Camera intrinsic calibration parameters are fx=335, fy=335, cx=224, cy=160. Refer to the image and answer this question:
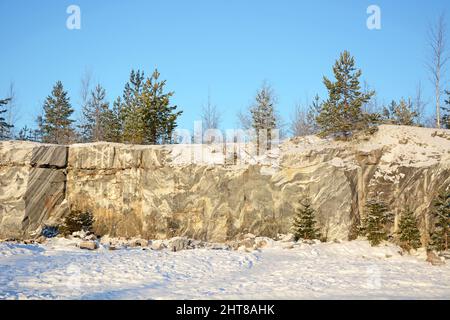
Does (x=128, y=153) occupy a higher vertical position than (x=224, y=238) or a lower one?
higher

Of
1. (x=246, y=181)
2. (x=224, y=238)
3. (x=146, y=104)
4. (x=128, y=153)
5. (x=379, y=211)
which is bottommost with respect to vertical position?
(x=224, y=238)

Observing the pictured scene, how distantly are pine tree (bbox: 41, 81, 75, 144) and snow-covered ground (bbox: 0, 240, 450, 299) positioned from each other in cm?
2399

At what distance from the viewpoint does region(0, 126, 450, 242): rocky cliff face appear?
720 inches

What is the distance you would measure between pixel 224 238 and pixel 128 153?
317 inches

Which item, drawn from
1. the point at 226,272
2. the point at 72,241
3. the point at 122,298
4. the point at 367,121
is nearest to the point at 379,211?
the point at 367,121

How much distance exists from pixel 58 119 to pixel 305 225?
1170 inches

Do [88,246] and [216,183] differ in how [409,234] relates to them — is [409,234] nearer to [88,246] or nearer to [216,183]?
[216,183]

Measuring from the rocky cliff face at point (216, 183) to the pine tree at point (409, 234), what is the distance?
2040 mm

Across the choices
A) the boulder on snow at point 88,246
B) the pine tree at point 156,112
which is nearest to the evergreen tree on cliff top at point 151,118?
the pine tree at point 156,112

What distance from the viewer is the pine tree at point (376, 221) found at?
1625 centimetres

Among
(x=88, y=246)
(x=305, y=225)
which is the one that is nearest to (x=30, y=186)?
(x=88, y=246)

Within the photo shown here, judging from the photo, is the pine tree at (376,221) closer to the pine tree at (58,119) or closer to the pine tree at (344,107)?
the pine tree at (344,107)
